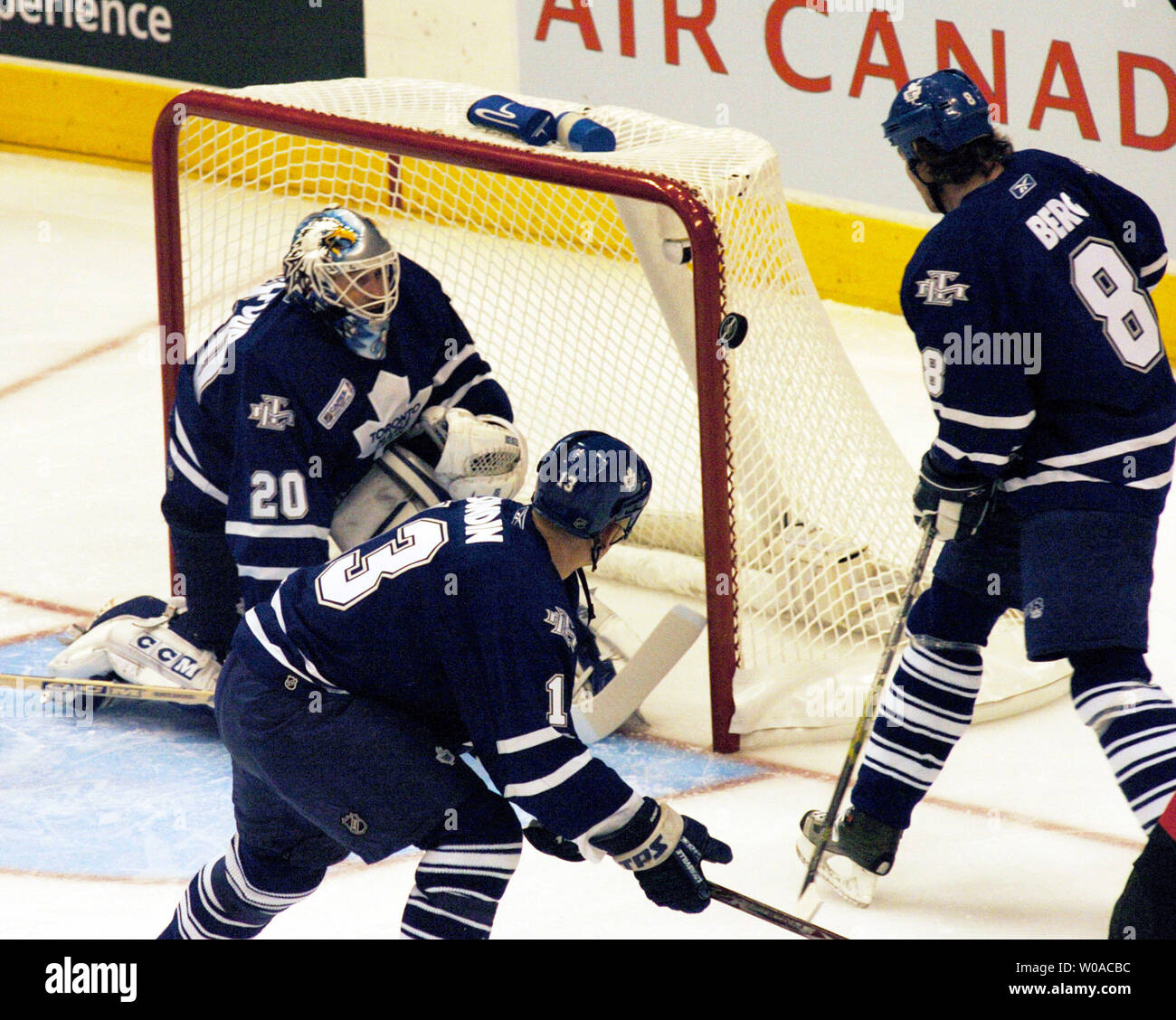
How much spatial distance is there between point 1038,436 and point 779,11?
142 inches

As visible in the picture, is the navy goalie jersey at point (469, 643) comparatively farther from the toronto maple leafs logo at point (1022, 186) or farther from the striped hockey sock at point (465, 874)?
the toronto maple leafs logo at point (1022, 186)

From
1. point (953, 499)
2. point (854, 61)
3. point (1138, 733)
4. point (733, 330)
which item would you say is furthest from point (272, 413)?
point (854, 61)

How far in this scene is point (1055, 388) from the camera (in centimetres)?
266

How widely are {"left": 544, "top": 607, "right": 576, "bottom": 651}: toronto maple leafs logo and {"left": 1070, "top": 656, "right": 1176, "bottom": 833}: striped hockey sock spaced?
809 mm

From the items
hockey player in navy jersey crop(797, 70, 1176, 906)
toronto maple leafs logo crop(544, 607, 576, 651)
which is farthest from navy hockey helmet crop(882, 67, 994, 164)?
toronto maple leafs logo crop(544, 607, 576, 651)

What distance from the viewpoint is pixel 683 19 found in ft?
20.3

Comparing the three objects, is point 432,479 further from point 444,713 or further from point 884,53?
point 884,53

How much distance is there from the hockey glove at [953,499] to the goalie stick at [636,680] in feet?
2.71

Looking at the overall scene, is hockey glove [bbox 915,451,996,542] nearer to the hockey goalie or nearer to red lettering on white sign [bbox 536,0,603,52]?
the hockey goalie

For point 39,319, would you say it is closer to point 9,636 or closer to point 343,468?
point 9,636

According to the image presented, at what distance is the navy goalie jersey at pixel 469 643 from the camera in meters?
2.26

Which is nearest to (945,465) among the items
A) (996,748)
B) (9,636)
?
(996,748)

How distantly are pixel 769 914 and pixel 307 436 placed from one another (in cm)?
124

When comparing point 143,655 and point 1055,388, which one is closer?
point 1055,388
